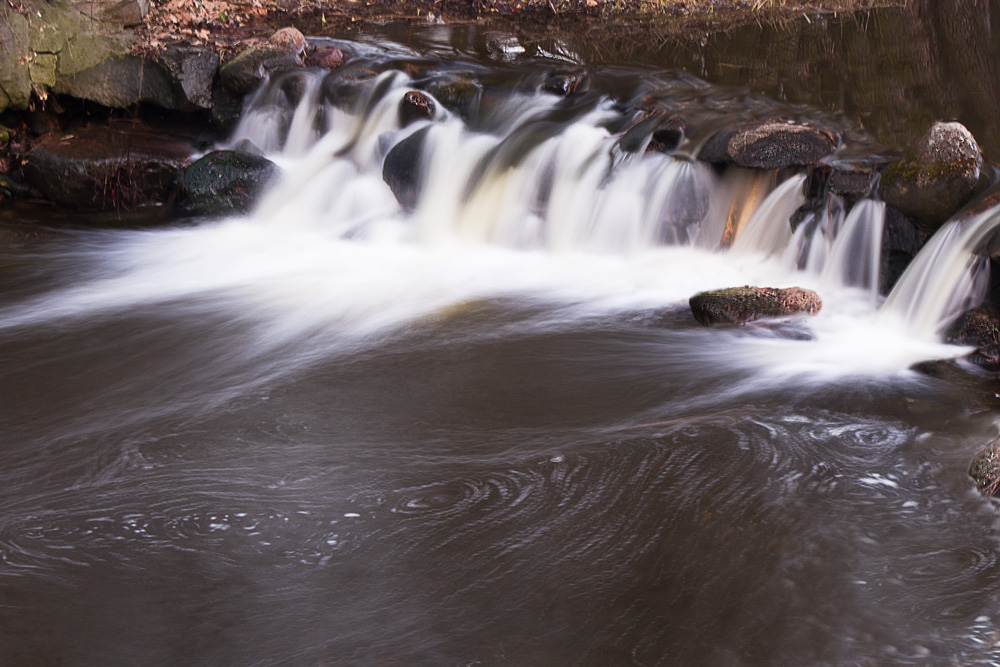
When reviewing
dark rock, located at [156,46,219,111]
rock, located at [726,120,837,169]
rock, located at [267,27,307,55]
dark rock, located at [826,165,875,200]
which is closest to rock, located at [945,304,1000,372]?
dark rock, located at [826,165,875,200]

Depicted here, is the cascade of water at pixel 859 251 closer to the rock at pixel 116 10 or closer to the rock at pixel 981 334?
the rock at pixel 981 334

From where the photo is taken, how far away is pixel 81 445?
4520mm

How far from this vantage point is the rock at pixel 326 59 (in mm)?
9500

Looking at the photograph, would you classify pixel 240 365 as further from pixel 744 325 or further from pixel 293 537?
pixel 744 325

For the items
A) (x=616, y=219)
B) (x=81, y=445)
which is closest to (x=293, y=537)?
(x=81, y=445)

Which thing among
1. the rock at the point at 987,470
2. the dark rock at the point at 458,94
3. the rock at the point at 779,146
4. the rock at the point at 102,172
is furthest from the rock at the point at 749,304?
the rock at the point at 102,172

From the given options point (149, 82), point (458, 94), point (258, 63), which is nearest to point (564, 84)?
point (458, 94)

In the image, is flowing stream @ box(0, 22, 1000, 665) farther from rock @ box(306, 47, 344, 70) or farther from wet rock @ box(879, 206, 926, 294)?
rock @ box(306, 47, 344, 70)

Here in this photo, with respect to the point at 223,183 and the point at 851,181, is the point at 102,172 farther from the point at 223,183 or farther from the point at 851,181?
the point at 851,181

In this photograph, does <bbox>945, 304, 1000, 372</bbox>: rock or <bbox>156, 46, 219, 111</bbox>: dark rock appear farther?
<bbox>156, 46, 219, 111</bbox>: dark rock

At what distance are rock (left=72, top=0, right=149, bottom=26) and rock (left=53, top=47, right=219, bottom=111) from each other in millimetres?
866

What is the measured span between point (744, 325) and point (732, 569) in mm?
2420

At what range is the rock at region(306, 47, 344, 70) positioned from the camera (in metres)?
9.50

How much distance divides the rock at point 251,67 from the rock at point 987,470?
7.61 metres
